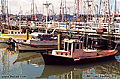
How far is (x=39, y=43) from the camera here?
38906 millimetres

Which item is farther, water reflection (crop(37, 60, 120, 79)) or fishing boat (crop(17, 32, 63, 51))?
fishing boat (crop(17, 32, 63, 51))

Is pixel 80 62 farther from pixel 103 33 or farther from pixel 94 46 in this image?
Result: pixel 103 33

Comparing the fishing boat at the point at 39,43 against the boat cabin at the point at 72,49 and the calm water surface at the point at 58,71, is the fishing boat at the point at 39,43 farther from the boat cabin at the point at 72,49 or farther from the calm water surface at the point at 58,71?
the boat cabin at the point at 72,49

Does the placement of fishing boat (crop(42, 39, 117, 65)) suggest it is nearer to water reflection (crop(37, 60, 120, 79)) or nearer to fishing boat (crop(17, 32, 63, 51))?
water reflection (crop(37, 60, 120, 79))

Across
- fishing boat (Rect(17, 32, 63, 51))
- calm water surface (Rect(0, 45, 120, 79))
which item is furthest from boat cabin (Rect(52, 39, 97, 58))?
fishing boat (Rect(17, 32, 63, 51))

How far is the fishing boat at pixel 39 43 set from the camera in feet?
124

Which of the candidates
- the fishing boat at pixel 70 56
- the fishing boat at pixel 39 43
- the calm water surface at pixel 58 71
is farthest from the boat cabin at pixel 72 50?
the fishing boat at pixel 39 43

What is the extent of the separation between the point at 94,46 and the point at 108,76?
1315 cm

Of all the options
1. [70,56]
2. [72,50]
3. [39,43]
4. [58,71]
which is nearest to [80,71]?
[70,56]

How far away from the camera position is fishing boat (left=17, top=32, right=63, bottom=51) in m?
37.9

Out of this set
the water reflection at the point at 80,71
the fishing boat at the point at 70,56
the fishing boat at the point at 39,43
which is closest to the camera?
the water reflection at the point at 80,71

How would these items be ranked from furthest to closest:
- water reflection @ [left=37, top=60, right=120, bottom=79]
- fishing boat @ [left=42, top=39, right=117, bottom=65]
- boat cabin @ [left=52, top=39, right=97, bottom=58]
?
boat cabin @ [left=52, top=39, right=97, bottom=58], fishing boat @ [left=42, top=39, right=117, bottom=65], water reflection @ [left=37, top=60, right=120, bottom=79]

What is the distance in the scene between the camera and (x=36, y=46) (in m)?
38.6

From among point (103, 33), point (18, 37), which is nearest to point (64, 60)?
point (103, 33)
